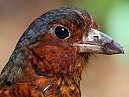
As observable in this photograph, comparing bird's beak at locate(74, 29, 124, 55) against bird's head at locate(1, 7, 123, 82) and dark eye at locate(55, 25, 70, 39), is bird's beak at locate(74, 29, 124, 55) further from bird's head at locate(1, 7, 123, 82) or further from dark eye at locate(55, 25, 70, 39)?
dark eye at locate(55, 25, 70, 39)

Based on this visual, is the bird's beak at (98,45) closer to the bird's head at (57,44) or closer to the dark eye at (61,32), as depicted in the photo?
the bird's head at (57,44)

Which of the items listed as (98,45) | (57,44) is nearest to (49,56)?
(57,44)

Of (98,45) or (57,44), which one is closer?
(57,44)

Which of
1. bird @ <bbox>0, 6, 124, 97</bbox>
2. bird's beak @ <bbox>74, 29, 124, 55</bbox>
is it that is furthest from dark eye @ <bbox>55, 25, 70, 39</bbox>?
bird's beak @ <bbox>74, 29, 124, 55</bbox>

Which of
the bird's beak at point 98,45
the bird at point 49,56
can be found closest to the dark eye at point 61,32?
the bird at point 49,56

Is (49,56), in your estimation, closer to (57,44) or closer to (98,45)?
(57,44)

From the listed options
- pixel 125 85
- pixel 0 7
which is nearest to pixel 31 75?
pixel 125 85

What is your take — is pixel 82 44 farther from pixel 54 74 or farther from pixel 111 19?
pixel 111 19
